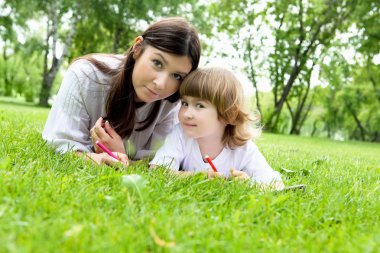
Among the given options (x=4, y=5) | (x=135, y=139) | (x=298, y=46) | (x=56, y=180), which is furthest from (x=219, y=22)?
(x=56, y=180)

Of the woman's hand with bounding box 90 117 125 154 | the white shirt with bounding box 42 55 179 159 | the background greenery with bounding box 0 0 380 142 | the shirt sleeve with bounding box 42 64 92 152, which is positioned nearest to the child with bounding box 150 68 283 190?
the woman's hand with bounding box 90 117 125 154

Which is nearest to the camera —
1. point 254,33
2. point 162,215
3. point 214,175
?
point 162,215

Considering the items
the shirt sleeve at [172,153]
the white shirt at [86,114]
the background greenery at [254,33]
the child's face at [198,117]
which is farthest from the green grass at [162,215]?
the background greenery at [254,33]

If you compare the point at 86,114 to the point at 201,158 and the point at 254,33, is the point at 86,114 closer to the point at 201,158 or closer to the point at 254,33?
the point at 201,158

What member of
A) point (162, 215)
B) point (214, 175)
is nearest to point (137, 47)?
point (214, 175)

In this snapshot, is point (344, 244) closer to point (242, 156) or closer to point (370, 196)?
point (370, 196)

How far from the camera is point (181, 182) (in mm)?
1948

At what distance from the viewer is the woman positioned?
8.02ft

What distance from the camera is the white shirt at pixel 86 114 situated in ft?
8.38

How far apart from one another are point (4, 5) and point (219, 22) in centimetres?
1071

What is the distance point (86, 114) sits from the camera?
2758mm

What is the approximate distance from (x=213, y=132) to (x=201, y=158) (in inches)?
8.1

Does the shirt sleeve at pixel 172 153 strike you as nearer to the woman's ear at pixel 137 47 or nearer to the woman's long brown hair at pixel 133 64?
the woman's long brown hair at pixel 133 64

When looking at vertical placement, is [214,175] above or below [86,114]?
below
